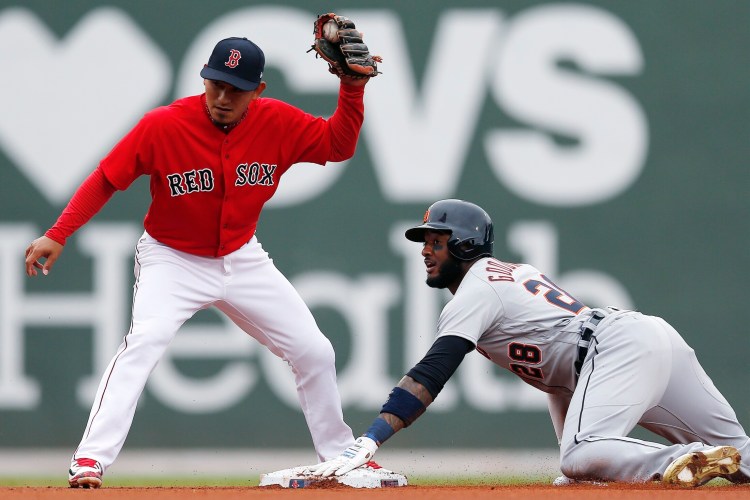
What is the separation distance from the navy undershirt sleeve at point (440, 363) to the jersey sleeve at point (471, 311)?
30mm

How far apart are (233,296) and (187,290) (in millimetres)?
200

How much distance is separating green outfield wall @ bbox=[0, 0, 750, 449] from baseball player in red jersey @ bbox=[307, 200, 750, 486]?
276 centimetres

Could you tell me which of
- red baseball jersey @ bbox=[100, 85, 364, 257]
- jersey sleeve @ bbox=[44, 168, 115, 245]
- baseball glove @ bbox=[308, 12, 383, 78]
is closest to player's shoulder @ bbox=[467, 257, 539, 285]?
red baseball jersey @ bbox=[100, 85, 364, 257]

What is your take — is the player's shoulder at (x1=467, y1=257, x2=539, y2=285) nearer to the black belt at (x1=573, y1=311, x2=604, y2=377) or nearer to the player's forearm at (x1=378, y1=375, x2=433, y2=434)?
the black belt at (x1=573, y1=311, x2=604, y2=377)

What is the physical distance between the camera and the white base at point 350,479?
15.3ft

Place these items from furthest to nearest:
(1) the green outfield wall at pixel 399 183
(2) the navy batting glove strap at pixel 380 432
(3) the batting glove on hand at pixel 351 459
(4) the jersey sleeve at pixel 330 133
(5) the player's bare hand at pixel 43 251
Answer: (1) the green outfield wall at pixel 399 183 → (4) the jersey sleeve at pixel 330 133 → (5) the player's bare hand at pixel 43 251 → (2) the navy batting glove strap at pixel 380 432 → (3) the batting glove on hand at pixel 351 459

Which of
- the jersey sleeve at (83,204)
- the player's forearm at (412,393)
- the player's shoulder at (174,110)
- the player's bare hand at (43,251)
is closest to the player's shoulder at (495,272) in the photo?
the player's forearm at (412,393)

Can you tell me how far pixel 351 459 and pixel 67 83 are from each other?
4638mm

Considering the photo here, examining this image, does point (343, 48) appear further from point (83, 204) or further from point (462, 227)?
point (83, 204)

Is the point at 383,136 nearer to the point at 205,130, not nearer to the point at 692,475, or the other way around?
the point at 205,130

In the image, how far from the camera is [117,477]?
7598 mm

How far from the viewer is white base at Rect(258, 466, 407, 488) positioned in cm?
468

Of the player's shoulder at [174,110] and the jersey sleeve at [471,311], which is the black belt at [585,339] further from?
the player's shoulder at [174,110]

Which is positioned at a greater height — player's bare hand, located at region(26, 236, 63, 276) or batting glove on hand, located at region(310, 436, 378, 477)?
player's bare hand, located at region(26, 236, 63, 276)
